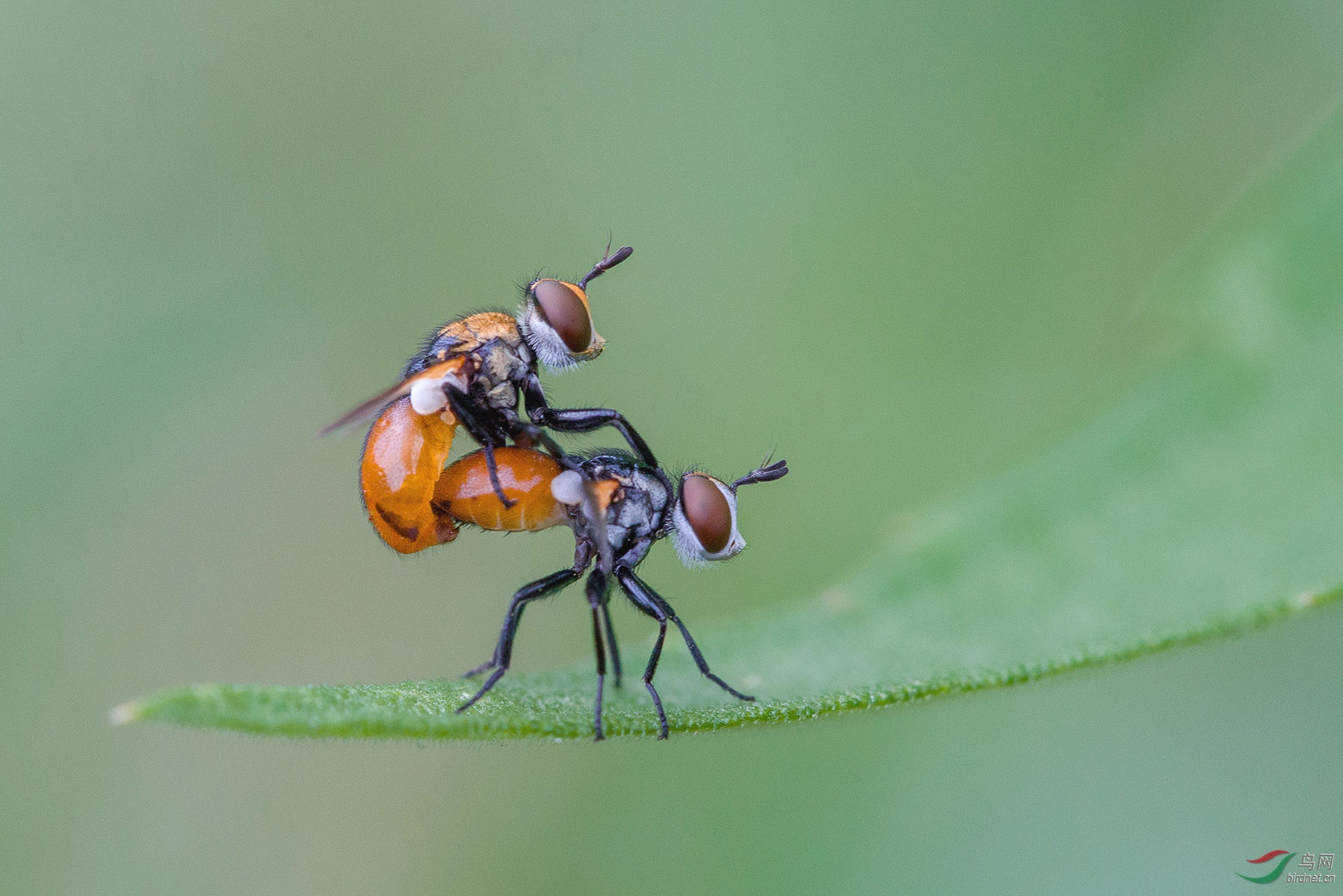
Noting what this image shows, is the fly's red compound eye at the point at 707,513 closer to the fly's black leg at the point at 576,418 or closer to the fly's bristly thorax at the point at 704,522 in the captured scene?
the fly's bristly thorax at the point at 704,522

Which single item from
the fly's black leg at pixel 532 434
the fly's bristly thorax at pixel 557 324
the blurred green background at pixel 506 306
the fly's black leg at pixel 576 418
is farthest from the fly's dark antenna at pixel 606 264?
the blurred green background at pixel 506 306

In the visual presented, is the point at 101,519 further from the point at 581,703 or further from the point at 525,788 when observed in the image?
the point at 581,703

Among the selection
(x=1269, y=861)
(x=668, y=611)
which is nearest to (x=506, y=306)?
(x=668, y=611)

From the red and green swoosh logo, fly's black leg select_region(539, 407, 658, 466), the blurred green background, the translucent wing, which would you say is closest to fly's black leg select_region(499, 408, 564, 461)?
fly's black leg select_region(539, 407, 658, 466)

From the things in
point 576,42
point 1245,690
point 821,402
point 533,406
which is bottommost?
point 1245,690

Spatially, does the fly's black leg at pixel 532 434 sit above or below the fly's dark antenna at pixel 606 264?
below

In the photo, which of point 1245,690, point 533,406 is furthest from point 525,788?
point 1245,690
